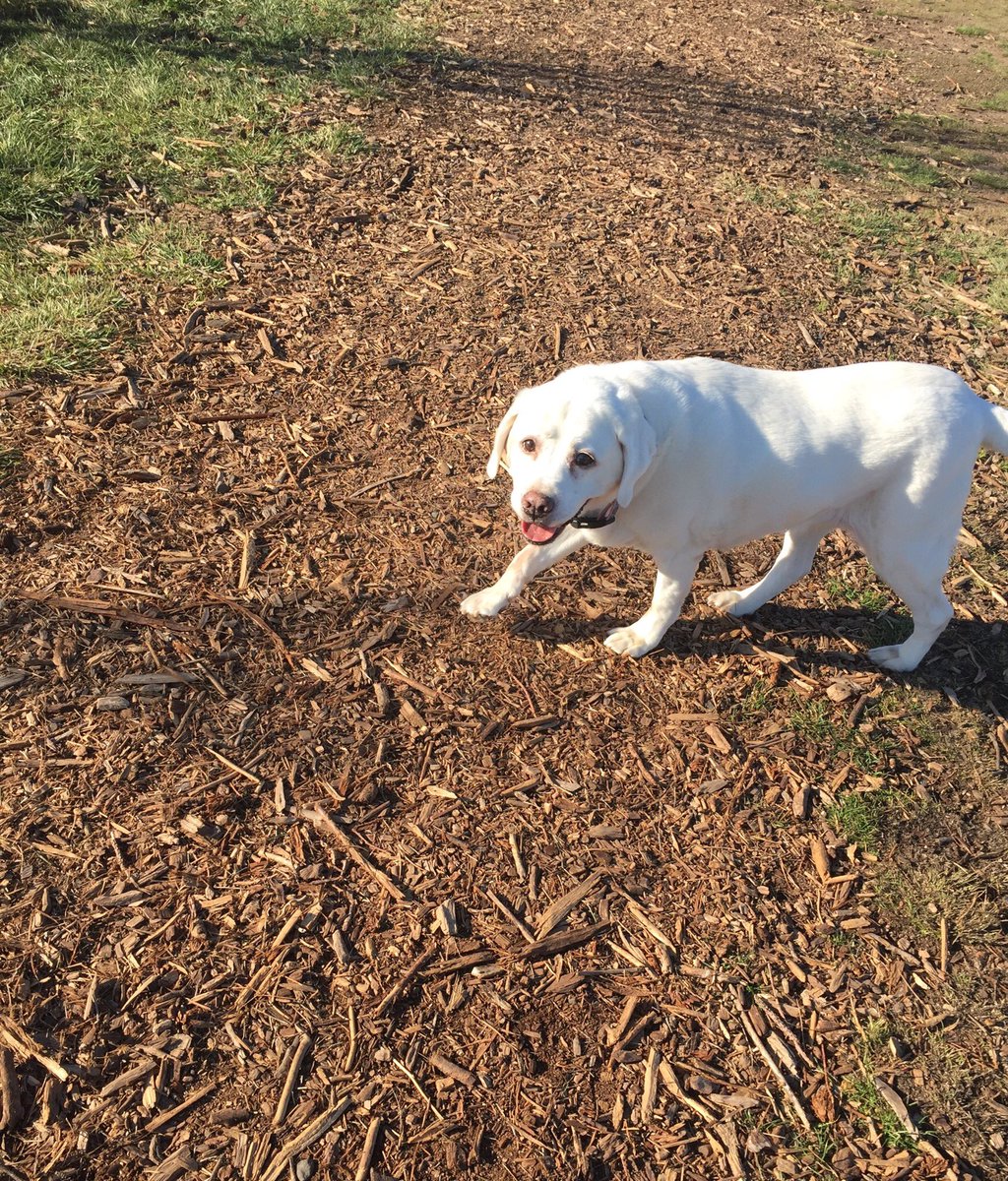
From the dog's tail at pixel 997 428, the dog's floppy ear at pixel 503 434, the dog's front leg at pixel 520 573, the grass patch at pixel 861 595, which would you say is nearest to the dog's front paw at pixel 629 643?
the dog's front leg at pixel 520 573

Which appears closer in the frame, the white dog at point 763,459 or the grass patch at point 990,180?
the white dog at point 763,459

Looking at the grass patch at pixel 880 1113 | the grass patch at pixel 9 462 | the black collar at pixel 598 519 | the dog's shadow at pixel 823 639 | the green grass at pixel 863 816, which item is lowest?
the grass patch at pixel 880 1113

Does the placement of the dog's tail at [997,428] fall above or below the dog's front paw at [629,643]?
above

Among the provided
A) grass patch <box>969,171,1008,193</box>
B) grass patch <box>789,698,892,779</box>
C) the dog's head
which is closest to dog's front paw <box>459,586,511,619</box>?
the dog's head

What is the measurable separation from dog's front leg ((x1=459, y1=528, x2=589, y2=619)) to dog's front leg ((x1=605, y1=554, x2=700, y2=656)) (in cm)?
36

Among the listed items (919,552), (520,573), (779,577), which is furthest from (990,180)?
(520,573)

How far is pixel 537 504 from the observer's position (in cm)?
319

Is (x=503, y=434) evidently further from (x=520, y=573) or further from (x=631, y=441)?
(x=520, y=573)

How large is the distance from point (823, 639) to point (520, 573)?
1520mm

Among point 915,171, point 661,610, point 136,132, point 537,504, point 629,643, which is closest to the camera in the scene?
point 537,504

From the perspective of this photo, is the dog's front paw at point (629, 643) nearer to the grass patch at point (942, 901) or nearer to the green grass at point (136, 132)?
the grass patch at point (942, 901)

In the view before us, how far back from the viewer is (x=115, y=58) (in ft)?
24.0

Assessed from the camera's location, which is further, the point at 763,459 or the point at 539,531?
the point at 763,459

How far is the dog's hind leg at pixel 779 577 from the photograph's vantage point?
4.26 m
